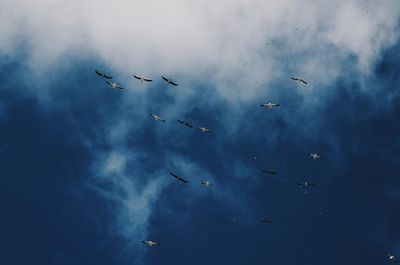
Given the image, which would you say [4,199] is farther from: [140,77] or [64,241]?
[140,77]

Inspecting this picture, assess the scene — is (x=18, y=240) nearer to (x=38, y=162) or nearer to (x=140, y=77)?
(x=38, y=162)

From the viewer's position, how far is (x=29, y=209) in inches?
7092

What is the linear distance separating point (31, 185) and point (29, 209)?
24.8 ft

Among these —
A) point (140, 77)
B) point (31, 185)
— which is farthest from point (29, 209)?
point (140, 77)

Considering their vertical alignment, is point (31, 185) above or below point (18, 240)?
above

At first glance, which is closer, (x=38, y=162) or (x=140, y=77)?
(x=140, y=77)

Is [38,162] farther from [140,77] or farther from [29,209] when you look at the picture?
[140,77]

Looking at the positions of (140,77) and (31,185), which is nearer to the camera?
(140,77)

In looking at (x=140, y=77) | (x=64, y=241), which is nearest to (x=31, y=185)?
(x=64, y=241)

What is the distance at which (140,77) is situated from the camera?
374ft

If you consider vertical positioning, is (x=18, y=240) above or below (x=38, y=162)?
below

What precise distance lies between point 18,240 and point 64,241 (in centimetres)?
1344

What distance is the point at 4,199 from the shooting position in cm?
17925

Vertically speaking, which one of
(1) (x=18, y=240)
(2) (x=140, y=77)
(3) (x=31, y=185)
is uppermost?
(2) (x=140, y=77)
